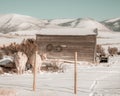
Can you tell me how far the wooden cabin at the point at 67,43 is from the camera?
31.1 m

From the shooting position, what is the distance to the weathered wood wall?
31.1 meters

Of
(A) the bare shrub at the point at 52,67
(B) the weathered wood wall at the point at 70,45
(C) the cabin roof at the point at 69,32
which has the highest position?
(C) the cabin roof at the point at 69,32

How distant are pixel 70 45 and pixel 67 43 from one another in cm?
33

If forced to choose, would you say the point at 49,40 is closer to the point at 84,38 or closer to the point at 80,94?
the point at 84,38

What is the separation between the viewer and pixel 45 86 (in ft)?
48.1

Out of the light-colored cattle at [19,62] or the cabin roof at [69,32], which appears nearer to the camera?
the light-colored cattle at [19,62]

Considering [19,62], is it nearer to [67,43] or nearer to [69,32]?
[67,43]

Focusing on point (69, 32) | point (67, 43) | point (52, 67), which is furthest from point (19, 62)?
point (69, 32)

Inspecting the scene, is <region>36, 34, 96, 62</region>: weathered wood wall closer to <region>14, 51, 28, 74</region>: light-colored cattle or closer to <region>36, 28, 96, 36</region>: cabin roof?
<region>36, 28, 96, 36</region>: cabin roof

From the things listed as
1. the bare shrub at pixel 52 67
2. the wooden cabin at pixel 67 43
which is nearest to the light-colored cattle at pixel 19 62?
the bare shrub at pixel 52 67

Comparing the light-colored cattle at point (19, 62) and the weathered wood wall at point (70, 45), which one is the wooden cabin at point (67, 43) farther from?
the light-colored cattle at point (19, 62)

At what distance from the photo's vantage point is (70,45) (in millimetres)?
31562

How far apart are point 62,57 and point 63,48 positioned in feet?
2.80

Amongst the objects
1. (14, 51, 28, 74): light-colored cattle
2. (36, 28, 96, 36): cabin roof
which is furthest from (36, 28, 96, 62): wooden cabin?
(14, 51, 28, 74): light-colored cattle
